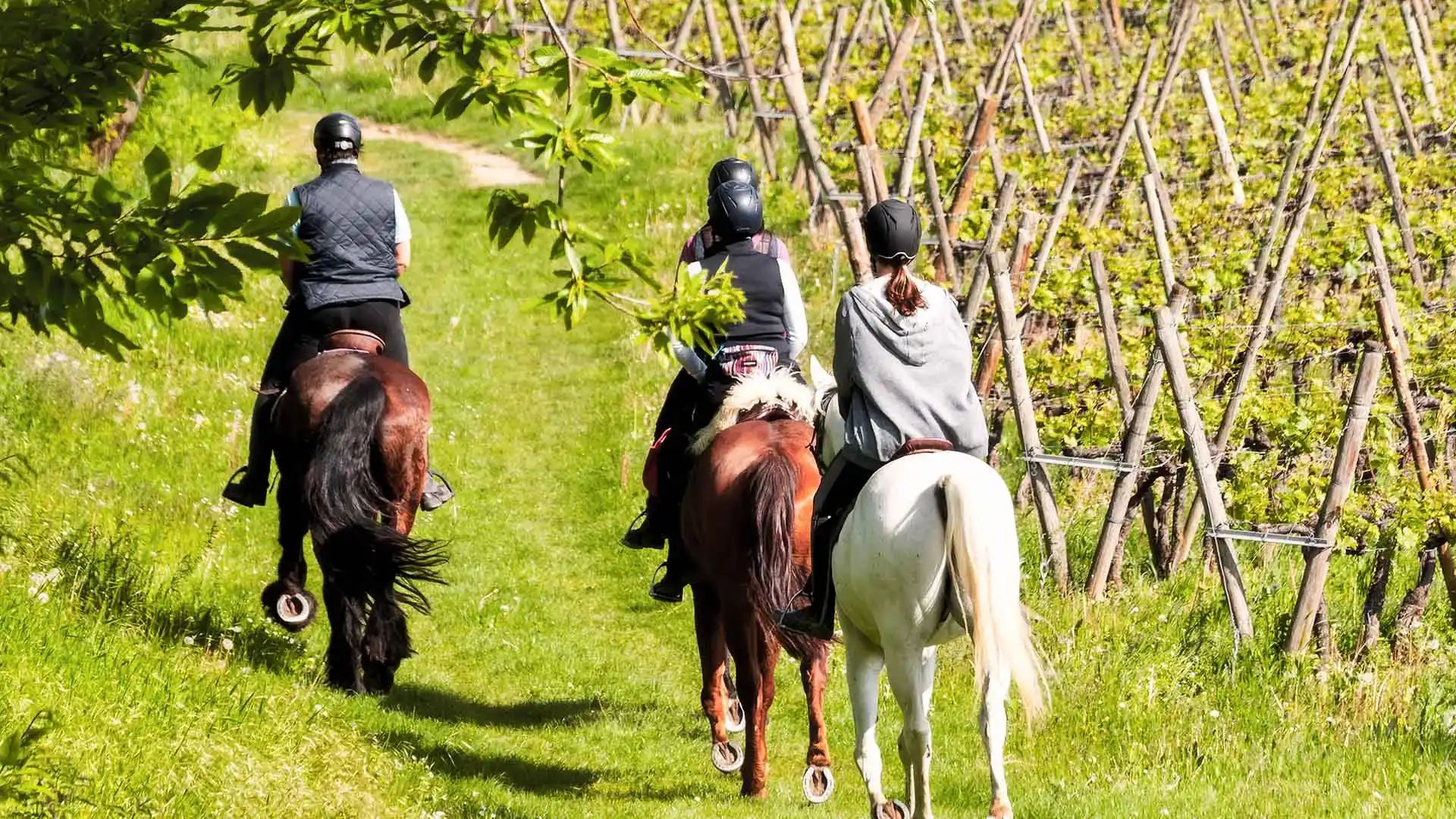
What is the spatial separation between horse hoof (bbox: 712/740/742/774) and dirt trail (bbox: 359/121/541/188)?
12.8 meters

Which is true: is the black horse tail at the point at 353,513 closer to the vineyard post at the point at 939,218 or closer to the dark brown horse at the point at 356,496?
the dark brown horse at the point at 356,496

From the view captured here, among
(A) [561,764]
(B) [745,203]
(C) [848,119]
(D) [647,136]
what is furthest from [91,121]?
(D) [647,136]

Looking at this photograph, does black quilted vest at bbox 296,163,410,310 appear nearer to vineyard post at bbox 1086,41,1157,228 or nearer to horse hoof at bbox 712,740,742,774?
horse hoof at bbox 712,740,742,774

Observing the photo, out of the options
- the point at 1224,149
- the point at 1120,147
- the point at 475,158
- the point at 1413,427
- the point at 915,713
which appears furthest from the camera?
the point at 475,158

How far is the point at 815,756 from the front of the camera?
659cm

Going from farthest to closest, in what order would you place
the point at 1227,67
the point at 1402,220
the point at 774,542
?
the point at 1227,67, the point at 1402,220, the point at 774,542

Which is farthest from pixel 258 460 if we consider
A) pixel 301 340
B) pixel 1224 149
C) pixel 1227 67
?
pixel 1227 67

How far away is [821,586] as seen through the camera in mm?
5934

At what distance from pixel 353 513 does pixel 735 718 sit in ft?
6.76

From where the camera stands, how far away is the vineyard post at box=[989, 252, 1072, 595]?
9.12m

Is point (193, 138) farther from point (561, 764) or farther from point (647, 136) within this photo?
point (561, 764)

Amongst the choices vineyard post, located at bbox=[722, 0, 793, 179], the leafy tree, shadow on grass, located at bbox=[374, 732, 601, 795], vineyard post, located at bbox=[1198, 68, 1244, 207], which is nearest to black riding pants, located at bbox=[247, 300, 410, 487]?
shadow on grass, located at bbox=[374, 732, 601, 795]

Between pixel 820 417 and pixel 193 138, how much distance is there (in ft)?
50.5

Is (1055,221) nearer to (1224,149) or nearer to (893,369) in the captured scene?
(893,369)
